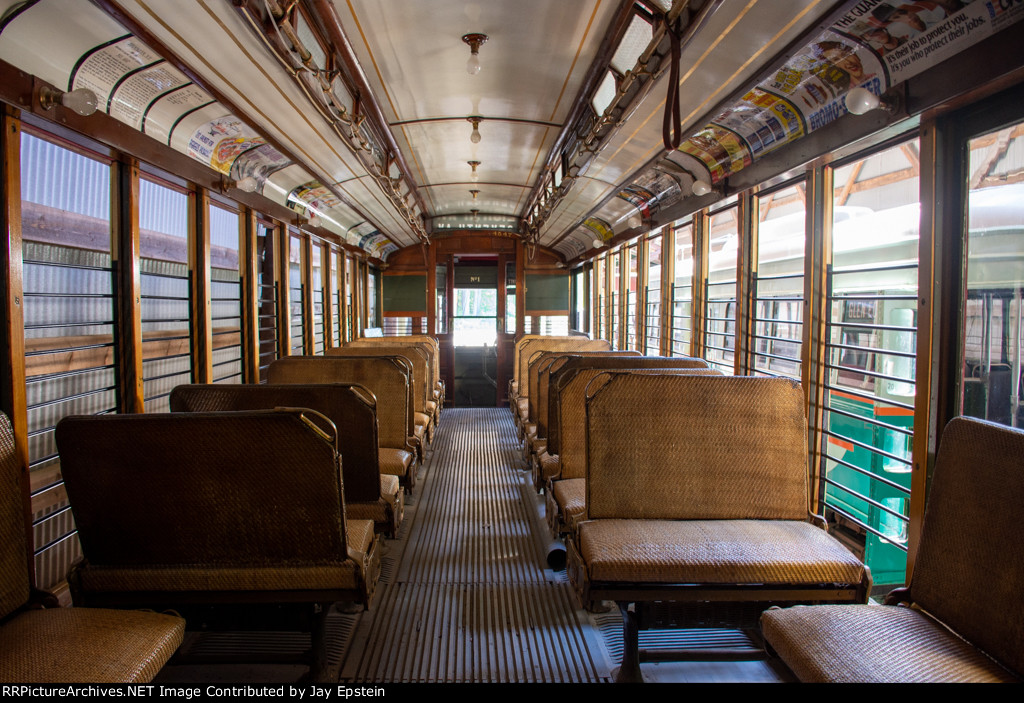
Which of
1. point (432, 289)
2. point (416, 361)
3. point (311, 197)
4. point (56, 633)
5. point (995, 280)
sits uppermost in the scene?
point (311, 197)

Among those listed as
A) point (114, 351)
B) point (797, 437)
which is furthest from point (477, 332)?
point (797, 437)

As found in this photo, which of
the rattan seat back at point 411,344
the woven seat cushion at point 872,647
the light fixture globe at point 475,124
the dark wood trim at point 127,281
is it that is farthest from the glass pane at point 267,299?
the woven seat cushion at point 872,647

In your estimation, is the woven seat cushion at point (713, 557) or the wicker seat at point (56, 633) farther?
the woven seat cushion at point (713, 557)

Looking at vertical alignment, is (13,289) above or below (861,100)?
below

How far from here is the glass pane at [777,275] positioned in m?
4.26

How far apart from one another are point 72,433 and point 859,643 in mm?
2595

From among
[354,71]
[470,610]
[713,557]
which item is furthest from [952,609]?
[354,71]

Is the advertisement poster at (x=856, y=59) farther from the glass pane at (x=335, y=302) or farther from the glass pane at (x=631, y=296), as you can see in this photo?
the glass pane at (x=335, y=302)

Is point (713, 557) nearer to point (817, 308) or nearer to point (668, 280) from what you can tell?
point (817, 308)

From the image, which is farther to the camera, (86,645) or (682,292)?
(682,292)

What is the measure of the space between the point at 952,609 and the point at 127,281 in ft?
13.8

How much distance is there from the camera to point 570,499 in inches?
121

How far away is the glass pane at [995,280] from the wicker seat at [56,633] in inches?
126

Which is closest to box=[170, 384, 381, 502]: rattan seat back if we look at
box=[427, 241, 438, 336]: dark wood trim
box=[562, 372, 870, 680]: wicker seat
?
box=[562, 372, 870, 680]: wicker seat
